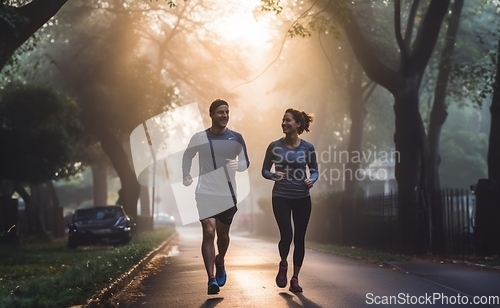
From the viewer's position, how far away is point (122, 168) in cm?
3831

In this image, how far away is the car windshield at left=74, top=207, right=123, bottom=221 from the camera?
3062 cm

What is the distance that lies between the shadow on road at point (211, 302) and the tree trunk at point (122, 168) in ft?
89.5

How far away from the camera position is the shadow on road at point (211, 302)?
9.25 m

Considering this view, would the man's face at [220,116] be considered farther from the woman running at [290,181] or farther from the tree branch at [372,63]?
the tree branch at [372,63]

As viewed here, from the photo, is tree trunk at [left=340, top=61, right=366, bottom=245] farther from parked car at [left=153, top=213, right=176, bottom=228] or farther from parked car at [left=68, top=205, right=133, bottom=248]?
parked car at [left=153, top=213, right=176, bottom=228]

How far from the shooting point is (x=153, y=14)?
119 feet

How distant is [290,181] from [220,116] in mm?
1110

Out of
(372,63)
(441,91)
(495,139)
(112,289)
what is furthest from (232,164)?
(441,91)

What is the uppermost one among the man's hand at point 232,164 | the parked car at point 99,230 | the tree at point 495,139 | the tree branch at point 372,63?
the tree branch at point 372,63

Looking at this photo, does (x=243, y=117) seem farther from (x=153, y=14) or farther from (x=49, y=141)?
(x=49, y=141)

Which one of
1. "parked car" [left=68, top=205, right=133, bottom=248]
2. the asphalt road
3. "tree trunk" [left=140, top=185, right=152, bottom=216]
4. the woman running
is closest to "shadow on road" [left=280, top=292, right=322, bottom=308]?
the asphalt road

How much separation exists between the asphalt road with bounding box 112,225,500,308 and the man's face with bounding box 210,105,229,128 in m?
1.94

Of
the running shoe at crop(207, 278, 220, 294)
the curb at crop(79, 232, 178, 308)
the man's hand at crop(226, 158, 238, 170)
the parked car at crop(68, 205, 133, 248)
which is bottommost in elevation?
the curb at crop(79, 232, 178, 308)

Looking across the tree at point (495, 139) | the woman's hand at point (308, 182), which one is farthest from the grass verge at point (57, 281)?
the tree at point (495, 139)
